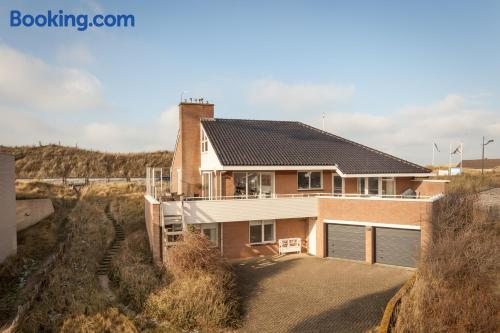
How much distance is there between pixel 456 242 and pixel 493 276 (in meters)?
2.09

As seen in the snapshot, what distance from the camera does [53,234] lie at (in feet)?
96.7

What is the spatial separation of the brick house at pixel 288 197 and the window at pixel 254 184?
6cm

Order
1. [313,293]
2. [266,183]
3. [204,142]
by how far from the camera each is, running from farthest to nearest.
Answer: [204,142] < [266,183] < [313,293]

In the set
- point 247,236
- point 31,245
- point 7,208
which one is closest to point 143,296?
point 247,236

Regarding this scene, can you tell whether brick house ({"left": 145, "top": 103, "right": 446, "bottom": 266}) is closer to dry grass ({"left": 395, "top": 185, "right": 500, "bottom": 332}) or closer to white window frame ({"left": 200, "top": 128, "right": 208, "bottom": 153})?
white window frame ({"left": 200, "top": 128, "right": 208, "bottom": 153})

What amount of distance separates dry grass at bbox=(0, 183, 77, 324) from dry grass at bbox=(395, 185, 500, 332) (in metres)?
17.1

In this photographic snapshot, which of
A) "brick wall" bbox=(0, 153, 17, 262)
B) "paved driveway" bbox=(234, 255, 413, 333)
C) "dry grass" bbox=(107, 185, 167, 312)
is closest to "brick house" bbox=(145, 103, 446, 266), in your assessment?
"dry grass" bbox=(107, 185, 167, 312)

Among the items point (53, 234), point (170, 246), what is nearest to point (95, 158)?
point (53, 234)

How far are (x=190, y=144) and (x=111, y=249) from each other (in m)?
8.55

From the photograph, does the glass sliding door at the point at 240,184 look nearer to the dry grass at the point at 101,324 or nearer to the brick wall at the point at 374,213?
the brick wall at the point at 374,213

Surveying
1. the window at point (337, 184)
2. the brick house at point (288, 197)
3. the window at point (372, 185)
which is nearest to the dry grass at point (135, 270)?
the brick house at point (288, 197)

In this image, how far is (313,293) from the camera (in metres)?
16.8

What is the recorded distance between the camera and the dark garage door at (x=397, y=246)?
1997 centimetres

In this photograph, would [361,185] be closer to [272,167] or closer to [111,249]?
[272,167]
